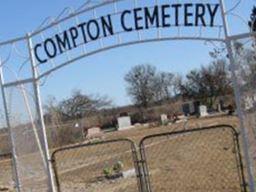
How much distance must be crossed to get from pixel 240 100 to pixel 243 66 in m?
0.50

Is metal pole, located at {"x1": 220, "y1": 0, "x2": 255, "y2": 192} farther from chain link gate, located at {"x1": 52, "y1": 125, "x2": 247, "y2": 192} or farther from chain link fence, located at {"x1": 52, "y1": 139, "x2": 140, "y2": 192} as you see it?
chain link fence, located at {"x1": 52, "y1": 139, "x2": 140, "y2": 192}

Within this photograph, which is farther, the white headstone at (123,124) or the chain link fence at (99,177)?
the white headstone at (123,124)

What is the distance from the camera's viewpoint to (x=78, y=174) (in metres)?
22.0

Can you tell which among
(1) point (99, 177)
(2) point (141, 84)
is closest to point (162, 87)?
(2) point (141, 84)

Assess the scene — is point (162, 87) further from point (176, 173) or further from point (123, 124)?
point (176, 173)

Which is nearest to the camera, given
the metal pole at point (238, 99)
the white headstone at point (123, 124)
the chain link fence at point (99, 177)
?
the metal pole at point (238, 99)

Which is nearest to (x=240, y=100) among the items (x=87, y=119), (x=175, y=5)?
(x=175, y=5)

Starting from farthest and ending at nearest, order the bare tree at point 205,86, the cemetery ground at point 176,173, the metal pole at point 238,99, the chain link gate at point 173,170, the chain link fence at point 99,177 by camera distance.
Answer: the bare tree at point 205,86 < the chain link fence at point 99,177 < the cemetery ground at point 176,173 < the chain link gate at point 173,170 < the metal pole at point 238,99

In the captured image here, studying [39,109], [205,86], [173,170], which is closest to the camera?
[39,109]

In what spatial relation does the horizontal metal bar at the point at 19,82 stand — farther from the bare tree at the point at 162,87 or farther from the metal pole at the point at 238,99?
the bare tree at the point at 162,87

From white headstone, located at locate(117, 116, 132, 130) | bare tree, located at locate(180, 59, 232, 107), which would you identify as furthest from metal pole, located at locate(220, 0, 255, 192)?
bare tree, located at locate(180, 59, 232, 107)

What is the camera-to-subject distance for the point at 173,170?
59.3 ft

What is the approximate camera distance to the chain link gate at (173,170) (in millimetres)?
10539

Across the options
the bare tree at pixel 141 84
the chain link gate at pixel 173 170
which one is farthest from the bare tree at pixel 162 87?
the chain link gate at pixel 173 170
